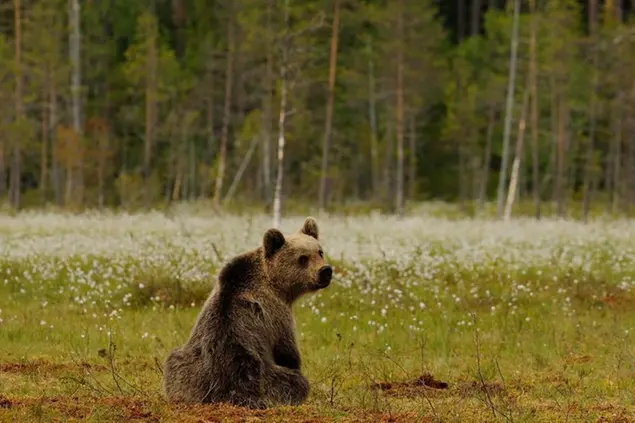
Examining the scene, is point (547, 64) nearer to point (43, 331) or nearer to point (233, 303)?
point (43, 331)

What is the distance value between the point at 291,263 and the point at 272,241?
248mm

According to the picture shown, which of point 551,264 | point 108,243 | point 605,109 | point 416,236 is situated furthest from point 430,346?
point 605,109

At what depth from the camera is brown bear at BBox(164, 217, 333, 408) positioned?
298 inches

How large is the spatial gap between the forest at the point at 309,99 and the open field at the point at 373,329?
10790 millimetres

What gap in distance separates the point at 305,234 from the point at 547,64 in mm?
39463

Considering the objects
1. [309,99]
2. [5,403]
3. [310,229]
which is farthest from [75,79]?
[5,403]

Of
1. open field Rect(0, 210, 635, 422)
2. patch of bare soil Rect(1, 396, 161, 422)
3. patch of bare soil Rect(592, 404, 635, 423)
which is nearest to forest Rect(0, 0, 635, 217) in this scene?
open field Rect(0, 210, 635, 422)

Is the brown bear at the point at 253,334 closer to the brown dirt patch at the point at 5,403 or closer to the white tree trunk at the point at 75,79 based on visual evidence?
the brown dirt patch at the point at 5,403

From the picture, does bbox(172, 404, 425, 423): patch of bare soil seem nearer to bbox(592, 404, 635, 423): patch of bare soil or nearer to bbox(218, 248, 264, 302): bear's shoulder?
bbox(218, 248, 264, 302): bear's shoulder

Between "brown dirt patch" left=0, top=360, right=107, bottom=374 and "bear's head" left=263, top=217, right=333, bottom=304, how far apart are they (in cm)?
362

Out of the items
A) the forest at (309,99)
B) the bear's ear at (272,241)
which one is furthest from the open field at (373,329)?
the forest at (309,99)

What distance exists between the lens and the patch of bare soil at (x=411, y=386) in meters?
9.69

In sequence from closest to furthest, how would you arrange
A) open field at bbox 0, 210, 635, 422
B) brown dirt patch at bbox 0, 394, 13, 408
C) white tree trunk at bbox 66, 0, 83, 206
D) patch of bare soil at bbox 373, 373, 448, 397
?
brown dirt patch at bbox 0, 394, 13, 408 < open field at bbox 0, 210, 635, 422 < patch of bare soil at bbox 373, 373, 448, 397 < white tree trunk at bbox 66, 0, 83, 206

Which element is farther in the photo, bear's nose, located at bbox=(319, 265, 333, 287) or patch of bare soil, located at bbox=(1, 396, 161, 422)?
bear's nose, located at bbox=(319, 265, 333, 287)
